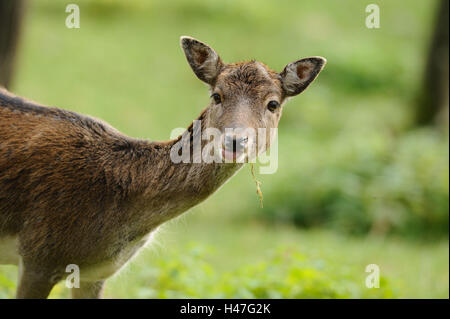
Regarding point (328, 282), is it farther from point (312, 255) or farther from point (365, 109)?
point (365, 109)

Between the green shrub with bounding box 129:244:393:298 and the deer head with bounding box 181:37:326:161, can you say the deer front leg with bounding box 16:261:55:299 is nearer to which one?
the green shrub with bounding box 129:244:393:298

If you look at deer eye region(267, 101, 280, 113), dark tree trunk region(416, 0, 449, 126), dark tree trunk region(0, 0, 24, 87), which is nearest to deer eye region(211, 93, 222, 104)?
deer eye region(267, 101, 280, 113)

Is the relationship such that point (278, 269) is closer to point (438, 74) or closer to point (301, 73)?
point (301, 73)

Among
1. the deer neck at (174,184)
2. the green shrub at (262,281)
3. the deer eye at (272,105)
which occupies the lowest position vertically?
the green shrub at (262,281)

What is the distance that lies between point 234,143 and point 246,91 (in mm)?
600

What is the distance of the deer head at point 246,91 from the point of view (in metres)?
4.96

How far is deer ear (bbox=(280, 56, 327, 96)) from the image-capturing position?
5.32m

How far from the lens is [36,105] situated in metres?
5.48

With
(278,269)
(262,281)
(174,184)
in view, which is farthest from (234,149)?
(278,269)

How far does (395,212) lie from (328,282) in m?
4.05

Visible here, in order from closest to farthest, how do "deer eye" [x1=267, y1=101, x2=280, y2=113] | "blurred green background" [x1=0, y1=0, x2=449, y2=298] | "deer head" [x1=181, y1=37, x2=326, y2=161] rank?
"deer head" [x1=181, y1=37, x2=326, y2=161]
"deer eye" [x1=267, y1=101, x2=280, y2=113]
"blurred green background" [x1=0, y1=0, x2=449, y2=298]

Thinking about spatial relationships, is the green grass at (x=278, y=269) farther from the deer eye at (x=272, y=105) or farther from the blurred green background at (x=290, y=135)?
the deer eye at (x=272, y=105)

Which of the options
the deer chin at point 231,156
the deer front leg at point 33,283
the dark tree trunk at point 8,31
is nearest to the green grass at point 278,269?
the deer front leg at point 33,283

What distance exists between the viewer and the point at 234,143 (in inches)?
186
